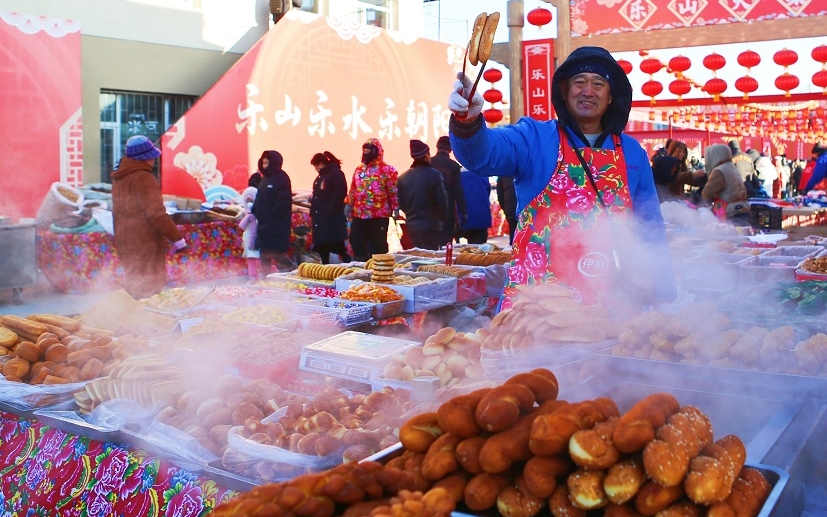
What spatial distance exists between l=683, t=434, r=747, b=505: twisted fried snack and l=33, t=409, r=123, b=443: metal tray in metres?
1.64

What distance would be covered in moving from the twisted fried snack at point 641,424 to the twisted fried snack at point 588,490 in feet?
0.19

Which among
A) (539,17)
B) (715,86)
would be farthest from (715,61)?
(539,17)

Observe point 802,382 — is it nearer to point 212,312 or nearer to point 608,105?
point 608,105

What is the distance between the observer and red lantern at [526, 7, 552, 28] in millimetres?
7324

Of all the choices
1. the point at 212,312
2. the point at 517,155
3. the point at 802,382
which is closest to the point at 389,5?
the point at 212,312

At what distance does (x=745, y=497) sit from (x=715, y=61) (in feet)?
33.6

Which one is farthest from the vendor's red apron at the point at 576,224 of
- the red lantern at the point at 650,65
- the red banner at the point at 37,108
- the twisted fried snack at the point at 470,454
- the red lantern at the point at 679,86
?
the red lantern at the point at 679,86

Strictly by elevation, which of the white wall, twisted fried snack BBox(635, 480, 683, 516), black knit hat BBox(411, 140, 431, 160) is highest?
the white wall

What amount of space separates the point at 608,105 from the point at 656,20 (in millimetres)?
4227

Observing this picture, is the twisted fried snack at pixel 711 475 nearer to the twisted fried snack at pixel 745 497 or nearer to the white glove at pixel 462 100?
the twisted fried snack at pixel 745 497

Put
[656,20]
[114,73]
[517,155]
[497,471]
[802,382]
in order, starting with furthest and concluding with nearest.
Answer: [114,73], [656,20], [517,155], [802,382], [497,471]

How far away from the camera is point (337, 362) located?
2.76 m

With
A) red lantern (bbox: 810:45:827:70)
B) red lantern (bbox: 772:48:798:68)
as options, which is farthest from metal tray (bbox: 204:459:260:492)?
red lantern (bbox: 772:48:798:68)

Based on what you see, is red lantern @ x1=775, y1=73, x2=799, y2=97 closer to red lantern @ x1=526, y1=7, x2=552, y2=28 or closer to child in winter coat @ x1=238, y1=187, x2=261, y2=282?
red lantern @ x1=526, y1=7, x2=552, y2=28
